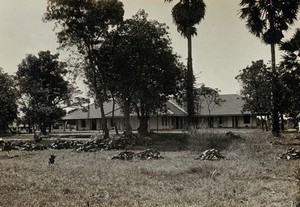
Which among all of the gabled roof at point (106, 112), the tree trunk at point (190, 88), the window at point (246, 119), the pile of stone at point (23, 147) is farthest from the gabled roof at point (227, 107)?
the pile of stone at point (23, 147)

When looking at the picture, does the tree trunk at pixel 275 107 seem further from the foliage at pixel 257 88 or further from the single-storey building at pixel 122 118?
the single-storey building at pixel 122 118

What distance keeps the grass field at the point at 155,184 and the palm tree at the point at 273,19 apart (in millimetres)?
15121

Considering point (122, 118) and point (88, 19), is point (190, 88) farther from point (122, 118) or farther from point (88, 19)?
point (122, 118)

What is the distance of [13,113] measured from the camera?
66062mm

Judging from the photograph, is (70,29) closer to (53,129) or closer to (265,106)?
(265,106)

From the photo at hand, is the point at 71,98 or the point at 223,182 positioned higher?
the point at 71,98

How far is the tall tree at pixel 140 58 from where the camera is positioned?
39875 mm

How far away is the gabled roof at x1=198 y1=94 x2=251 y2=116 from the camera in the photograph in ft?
222

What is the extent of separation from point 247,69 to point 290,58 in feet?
72.7

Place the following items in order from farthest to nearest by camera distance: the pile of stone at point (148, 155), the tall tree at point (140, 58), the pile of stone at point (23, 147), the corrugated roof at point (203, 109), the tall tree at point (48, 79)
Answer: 1. the corrugated roof at point (203, 109)
2. the tall tree at point (48, 79)
3. the tall tree at point (140, 58)
4. the pile of stone at point (23, 147)
5. the pile of stone at point (148, 155)

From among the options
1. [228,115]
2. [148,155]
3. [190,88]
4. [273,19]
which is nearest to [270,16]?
[273,19]

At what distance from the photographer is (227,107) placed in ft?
228

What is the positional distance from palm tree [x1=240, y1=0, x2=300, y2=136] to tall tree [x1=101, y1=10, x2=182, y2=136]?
8.71m

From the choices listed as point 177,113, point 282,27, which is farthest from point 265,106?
point 177,113
